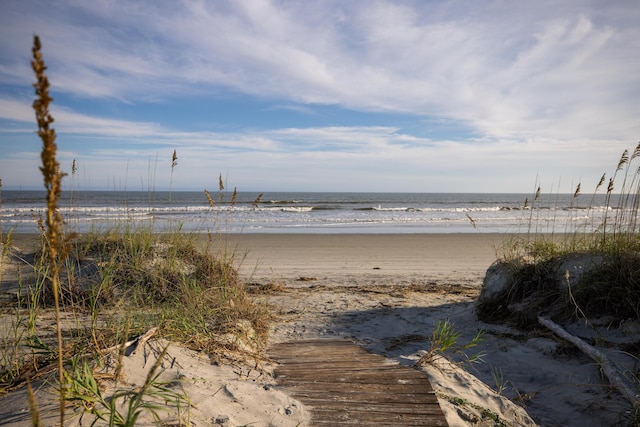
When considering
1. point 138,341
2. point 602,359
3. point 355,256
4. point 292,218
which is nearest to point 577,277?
point 602,359

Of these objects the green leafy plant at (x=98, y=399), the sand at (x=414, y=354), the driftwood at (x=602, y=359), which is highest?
the green leafy plant at (x=98, y=399)

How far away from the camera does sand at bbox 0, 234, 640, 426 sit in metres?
2.80

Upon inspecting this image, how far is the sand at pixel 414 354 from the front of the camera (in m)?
2.80

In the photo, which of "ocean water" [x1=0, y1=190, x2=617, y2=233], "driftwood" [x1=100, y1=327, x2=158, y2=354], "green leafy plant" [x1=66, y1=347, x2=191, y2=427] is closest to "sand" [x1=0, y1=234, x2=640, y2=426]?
"driftwood" [x1=100, y1=327, x2=158, y2=354]

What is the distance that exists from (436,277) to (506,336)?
3875 millimetres

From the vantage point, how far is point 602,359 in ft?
12.3

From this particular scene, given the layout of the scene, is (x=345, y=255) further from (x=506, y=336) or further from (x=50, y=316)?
(x=50, y=316)

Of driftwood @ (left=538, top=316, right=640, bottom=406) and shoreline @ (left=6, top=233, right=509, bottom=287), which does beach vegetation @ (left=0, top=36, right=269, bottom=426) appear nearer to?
shoreline @ (left=6, top=233, right=509, bottom=287)

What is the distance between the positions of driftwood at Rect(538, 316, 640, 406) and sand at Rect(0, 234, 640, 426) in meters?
0.10

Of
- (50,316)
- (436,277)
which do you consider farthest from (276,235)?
(50,316)

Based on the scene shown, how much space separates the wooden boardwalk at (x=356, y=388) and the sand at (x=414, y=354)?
0.14 metres

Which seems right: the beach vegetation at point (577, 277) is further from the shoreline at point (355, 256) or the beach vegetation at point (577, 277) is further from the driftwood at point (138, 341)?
the driftwood at point (138, 341)

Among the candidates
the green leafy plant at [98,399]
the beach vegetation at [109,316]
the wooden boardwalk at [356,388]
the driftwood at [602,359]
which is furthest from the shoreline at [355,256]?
the green leafy plant at [98,399]

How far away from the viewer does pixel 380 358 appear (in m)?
3.84
